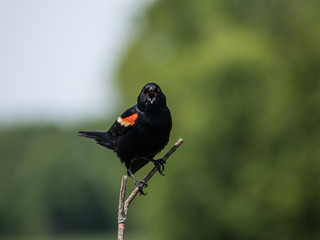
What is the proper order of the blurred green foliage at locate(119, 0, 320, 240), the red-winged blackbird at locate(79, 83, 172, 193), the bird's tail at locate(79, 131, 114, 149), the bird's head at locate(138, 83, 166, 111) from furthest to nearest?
the blurred green foliage at locate(119, 0, 320, 240) → the bird's tail at locate(79, 131, 114, 149) → the red-winged blackbird at locate(79, 83, 172, 193) → the bird's head at locate(138, 83, 166, 111)

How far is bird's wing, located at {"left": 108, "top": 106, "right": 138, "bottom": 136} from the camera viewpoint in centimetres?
703

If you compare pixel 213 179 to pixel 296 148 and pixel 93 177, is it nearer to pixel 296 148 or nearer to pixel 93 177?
pixel 296 148

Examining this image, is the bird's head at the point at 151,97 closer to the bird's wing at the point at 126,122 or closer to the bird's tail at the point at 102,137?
the bird's wing at the point at 126,122

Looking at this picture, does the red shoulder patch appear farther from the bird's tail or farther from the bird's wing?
the bird's tail

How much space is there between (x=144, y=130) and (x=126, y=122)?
0.30 m

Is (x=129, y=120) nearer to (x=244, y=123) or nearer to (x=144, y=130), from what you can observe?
(x=144, y=130)

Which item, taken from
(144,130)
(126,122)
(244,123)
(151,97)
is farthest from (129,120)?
(244,123)

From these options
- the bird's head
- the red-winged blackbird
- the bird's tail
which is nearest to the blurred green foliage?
the bird's tail

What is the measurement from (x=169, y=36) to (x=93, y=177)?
53697 millimetres

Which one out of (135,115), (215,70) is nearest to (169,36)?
(215,70)

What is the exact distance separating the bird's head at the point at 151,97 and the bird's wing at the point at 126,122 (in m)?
0.23

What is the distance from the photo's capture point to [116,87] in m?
38.2

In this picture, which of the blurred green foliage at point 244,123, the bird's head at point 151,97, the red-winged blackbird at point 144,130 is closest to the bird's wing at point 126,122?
the red-winged blackbird at point 144,130

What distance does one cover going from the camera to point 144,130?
22.7 feet
